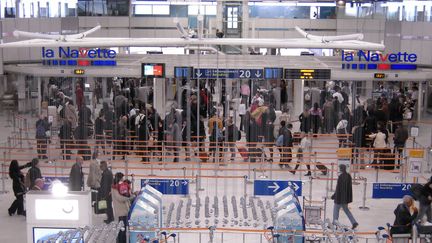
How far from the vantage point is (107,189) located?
37.9ft

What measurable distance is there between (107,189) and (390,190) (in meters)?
5.28

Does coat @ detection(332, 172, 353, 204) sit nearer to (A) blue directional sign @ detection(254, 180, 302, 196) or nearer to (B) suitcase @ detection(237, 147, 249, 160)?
(A) blue directional sign @ detection(254, 180, 302, 196)

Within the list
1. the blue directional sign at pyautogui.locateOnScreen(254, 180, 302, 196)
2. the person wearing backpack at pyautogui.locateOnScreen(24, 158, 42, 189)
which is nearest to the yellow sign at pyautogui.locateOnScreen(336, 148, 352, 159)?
the blue directional sign at pyautogui.locateOnScreen(254, 180, 302, 196)

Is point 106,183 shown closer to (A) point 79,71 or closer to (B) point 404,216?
(B) point 404,216

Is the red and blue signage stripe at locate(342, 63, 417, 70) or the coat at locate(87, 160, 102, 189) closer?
the coat at locate(87, 160, 102, 189)

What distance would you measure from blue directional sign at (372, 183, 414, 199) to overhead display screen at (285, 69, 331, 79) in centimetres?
658

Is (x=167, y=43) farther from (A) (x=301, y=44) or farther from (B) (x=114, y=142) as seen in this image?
(B) (x=114, y=142)

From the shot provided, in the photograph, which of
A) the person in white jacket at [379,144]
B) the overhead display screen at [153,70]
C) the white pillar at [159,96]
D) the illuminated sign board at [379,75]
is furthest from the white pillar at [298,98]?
the person in white jacket at [379,144]

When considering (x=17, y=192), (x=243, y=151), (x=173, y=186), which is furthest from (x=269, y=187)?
(x=17, y=192)

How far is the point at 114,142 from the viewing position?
17203 millimetres

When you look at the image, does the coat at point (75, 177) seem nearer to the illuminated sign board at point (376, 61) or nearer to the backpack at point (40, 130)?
the backpack at point (40, 130)

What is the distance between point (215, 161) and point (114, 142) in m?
3.46

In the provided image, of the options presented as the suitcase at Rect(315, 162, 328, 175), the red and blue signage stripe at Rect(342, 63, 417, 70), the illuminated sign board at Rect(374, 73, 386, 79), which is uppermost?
the red and blue signage stripe at Rect(342, 63, 417, 70)

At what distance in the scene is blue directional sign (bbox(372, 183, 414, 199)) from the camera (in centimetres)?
1279
